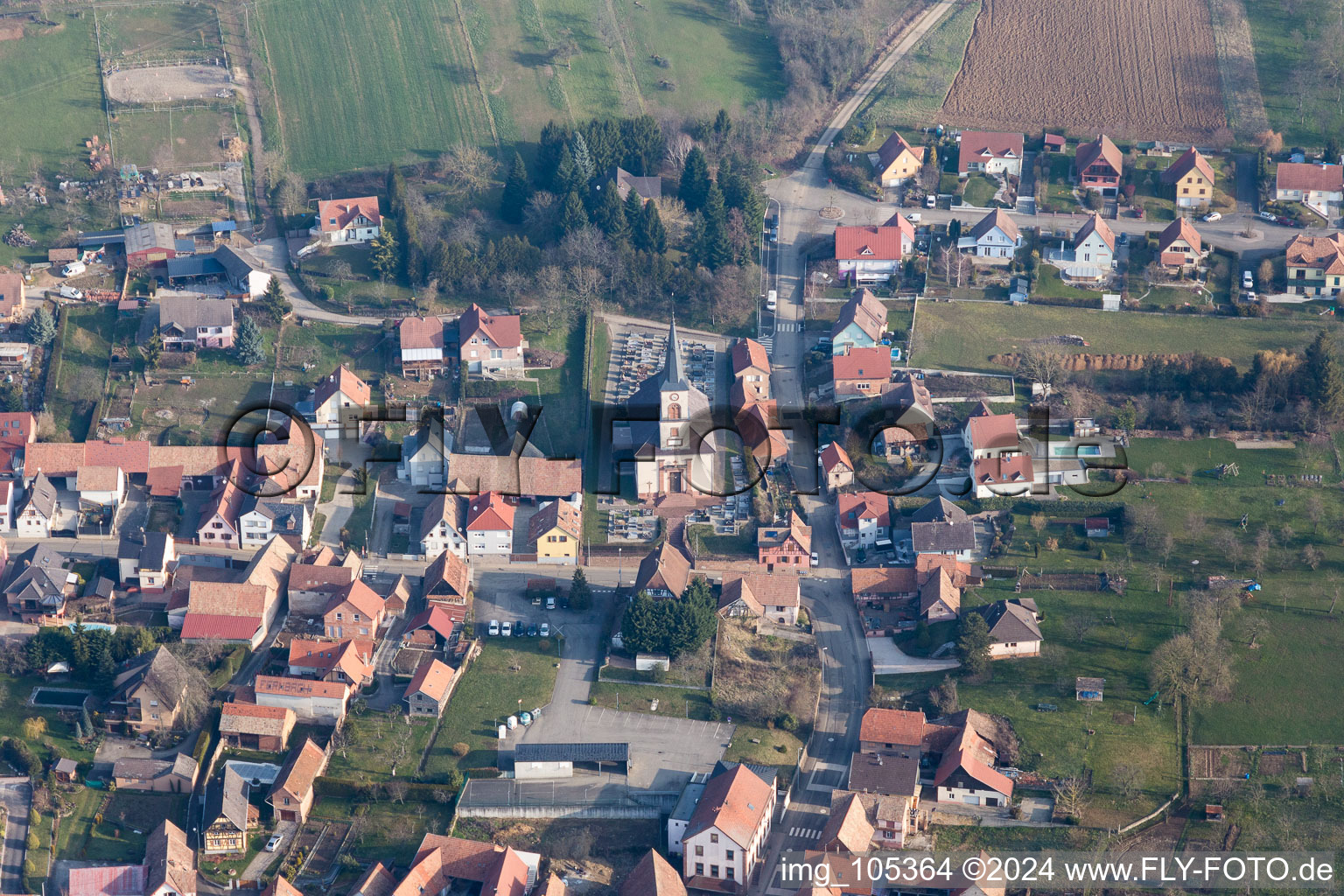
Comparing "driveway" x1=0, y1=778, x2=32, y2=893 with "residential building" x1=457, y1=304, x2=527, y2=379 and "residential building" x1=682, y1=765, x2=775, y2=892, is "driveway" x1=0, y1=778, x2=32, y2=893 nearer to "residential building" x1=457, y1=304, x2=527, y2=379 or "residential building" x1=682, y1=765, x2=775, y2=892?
"residential building" x1=682, y1=765, x2=775, y2=892

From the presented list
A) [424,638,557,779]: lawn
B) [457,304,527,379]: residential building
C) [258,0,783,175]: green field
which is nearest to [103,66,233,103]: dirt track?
[258,0,783,175]: green field

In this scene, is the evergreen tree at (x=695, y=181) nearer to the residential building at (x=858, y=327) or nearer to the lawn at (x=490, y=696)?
the residential building at (x=858, y=327)

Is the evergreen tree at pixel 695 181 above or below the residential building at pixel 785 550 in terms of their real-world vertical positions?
above

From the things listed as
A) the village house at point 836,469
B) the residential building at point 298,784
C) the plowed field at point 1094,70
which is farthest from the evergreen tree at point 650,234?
the residential building at point 298,784

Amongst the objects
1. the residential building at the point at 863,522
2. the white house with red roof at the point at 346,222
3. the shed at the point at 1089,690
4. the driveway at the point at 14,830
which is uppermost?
the white house with red roof at the point at 346,222

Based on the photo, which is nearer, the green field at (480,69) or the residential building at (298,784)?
the residential building at (298,784)

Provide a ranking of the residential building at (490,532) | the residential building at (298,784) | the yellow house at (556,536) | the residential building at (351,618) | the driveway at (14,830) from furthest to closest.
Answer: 1. the residential building at (490,532)
2. the yellow house at (556,536)
3. the residential building at (351,618)
4. the residential building at (298,784)
5. the driveway at (14,830)

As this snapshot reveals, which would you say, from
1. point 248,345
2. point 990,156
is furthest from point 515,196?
point 990,156

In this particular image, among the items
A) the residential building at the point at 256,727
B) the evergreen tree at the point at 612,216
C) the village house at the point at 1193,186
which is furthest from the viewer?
the village house at the point at 1193,186
